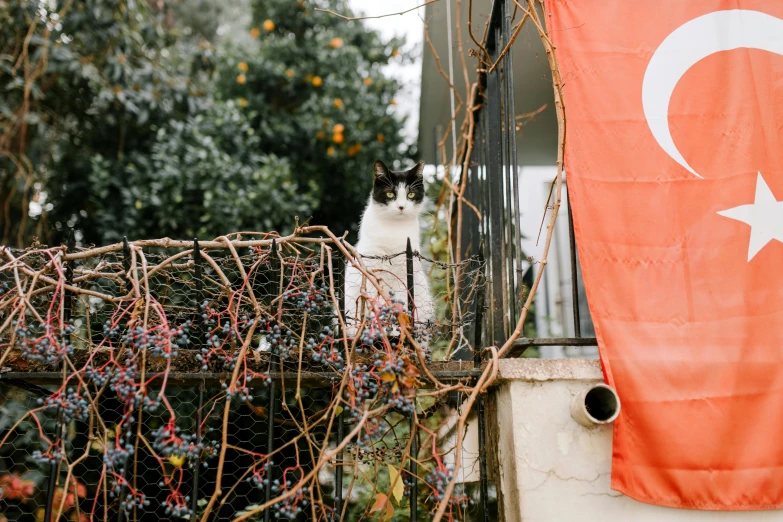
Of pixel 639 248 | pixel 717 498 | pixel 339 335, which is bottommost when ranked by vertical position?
pixel 717 498

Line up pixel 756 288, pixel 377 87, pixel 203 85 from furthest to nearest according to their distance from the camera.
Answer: pixel 377 87 → pixel 203 85 → pixel 756 288

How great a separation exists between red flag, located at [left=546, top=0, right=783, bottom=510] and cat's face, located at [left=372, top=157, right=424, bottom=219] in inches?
46.2

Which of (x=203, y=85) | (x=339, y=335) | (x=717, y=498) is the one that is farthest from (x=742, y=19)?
(x=203, y=85)

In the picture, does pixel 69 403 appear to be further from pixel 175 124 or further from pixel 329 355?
pixel 175 124

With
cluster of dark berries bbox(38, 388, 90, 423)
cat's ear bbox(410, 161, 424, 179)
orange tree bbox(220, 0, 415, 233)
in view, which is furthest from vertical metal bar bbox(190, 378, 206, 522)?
orange tree bbox(220, 0, 415, 233)

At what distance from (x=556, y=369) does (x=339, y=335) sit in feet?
2.28

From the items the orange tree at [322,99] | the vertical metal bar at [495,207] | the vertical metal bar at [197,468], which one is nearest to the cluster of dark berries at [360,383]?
the vertical metal bar at [197,468]

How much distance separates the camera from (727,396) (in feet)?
5.37

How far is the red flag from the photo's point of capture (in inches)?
63.5

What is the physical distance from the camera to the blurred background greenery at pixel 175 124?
4305 mm

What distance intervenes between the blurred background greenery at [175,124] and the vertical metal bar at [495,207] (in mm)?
2450

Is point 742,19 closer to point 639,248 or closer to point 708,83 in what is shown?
point 708,83

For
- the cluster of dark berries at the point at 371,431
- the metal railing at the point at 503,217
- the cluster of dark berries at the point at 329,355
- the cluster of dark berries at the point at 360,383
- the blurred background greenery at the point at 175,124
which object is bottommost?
the cluster of dark berries at the point at 371,431

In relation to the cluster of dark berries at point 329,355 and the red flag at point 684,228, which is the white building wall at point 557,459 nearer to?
the red flag at point 684,228
